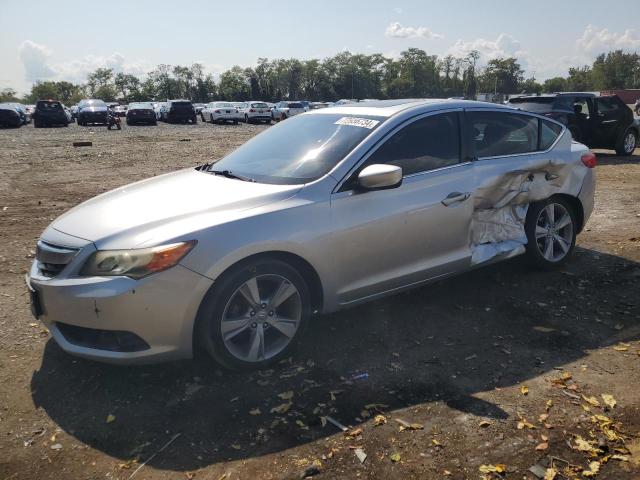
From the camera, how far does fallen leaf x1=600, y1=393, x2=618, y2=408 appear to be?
309 cm

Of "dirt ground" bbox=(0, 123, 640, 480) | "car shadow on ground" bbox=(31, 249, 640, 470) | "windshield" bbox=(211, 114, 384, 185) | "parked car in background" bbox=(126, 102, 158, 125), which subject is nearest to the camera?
"dirt ground" bbox=(0, 123, 640, 480)

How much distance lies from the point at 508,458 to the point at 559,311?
2111mm

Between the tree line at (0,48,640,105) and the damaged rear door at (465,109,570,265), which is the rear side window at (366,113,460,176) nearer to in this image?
the damaged rear door at (465,109,570,265)

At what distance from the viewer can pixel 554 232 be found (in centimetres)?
521

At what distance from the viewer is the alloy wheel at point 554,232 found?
5109mm

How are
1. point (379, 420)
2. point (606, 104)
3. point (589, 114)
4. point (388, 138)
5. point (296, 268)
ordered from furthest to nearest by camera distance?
point (606, 104) < point (589, 114) < point (388, 138) < point (296, 268) < point (379, 420)

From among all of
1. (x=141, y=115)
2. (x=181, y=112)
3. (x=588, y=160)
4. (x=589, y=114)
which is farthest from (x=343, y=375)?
(x=181, y=112)

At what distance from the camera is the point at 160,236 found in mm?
3127

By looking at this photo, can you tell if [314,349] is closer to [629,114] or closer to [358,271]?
[358,271]

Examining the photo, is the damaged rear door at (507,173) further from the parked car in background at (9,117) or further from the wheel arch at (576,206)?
the parked car in background at (9,117)

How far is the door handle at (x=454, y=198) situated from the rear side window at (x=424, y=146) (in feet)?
0.84

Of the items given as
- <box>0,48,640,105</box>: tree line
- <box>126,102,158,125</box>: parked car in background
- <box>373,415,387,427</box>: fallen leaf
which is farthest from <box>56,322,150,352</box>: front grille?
<box>0,48,640,105</box>: tree line

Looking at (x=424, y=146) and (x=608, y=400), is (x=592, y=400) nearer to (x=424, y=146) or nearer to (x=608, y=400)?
(x=608, y=400)

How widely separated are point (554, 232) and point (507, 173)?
1.00 metres
